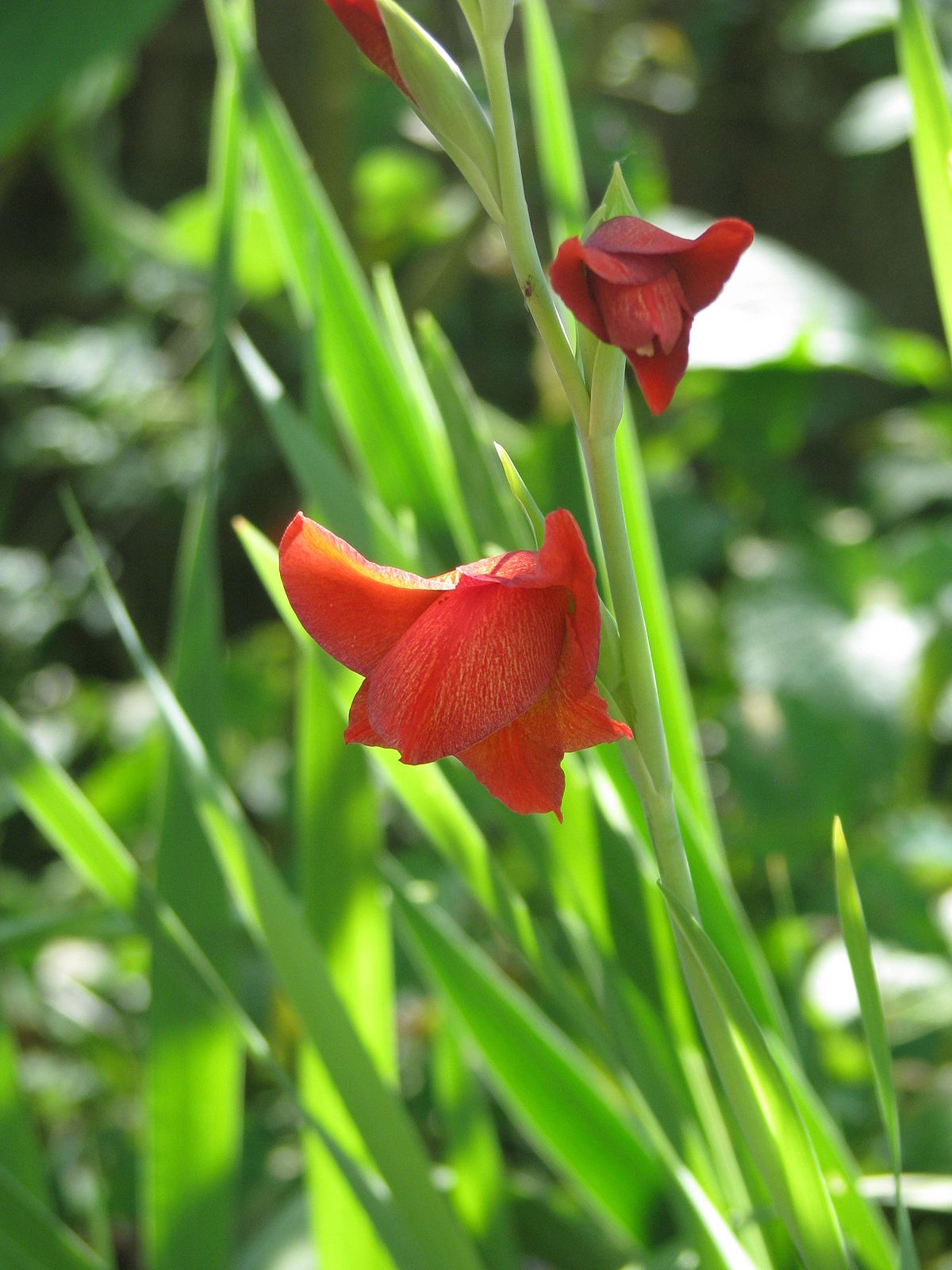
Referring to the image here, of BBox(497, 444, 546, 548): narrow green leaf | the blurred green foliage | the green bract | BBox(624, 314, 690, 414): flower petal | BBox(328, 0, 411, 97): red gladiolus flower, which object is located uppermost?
BBox(328, 0, 411, 97): red gladiolus flower

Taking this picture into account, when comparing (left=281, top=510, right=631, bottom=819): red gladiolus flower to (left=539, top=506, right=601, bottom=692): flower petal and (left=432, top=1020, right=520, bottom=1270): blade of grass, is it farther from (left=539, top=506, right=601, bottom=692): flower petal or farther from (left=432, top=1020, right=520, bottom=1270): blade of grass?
(left=432, top=1020, right=520, bottom=1270): blade of grass

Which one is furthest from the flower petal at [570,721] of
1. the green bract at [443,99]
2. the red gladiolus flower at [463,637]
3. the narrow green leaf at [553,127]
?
the narrow green leaf at [553,127]

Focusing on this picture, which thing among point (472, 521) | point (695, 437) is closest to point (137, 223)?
point (695, 437)

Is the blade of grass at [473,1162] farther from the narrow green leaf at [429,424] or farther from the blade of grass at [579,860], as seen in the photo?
the narrow green leaf at [429,424]

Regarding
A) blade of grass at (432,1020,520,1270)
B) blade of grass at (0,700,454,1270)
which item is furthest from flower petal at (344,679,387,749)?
blade of grass at (432,1020,520,1270)

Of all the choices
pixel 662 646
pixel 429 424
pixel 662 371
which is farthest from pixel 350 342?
pixel 662 371

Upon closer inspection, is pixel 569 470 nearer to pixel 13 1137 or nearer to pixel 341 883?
pixel 341 883

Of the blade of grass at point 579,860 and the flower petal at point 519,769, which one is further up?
the flower petal at point 519,769
